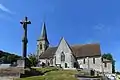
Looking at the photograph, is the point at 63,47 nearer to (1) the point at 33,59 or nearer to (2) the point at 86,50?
(2) the point at 86,50

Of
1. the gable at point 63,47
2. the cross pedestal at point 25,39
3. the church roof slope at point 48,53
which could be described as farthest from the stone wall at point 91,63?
the cross pedestal at point 25,39

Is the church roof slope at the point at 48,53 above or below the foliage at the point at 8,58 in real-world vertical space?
above

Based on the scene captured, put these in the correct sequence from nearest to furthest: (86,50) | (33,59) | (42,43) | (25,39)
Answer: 1. (25,39)
2. (86,50)
3. (33,59)
4. (42,43)

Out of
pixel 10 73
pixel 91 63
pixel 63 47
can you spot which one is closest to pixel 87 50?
pixel 91 63

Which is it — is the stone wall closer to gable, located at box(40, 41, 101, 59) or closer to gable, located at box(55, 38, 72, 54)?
gable, located at box(40, 41, 101, 59)

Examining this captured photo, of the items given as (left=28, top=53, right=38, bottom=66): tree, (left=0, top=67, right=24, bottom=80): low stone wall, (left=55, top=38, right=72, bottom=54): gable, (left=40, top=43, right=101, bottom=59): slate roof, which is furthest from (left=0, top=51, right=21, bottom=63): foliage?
(left=0, top=67, right=24, bottom=80): low stone wall

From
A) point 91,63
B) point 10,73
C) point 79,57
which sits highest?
point 79,57

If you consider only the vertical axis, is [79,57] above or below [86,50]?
below

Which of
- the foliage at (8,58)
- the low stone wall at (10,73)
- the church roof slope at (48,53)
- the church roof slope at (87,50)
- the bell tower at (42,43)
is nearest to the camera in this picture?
the low stone wall at (10,73)

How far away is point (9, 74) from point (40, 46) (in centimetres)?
5307

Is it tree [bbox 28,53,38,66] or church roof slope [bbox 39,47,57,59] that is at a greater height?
church roof slope [bbox 39,47,57,59]

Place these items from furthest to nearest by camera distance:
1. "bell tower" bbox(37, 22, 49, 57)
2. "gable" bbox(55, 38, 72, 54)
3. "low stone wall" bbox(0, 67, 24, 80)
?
"bell tower" bbox(37, 22, 49, 57) < "gable" bbox(55, 38, 72, 54) < "low stone wall" bbox(0, 67, 24, 80)

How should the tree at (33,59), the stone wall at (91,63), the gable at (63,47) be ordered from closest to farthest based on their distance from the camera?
1. the stone wall at (91,63)
2. the gable at (63,47)
3. the tree at (33,59)

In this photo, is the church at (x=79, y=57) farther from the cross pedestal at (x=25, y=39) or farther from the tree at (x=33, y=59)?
the cross pedestal at (x=25, y=39)
